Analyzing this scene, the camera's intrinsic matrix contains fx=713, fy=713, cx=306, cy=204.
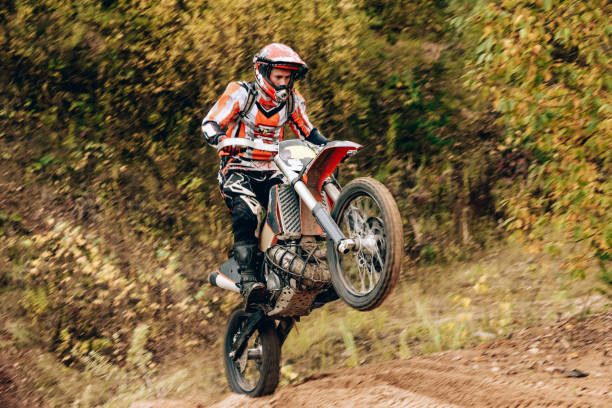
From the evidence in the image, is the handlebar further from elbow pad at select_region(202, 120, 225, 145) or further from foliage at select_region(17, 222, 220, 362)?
foliage at select_region(17, 222, 220, 362)

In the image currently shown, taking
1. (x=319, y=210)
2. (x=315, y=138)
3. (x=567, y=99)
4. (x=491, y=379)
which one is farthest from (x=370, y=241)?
(x=567, y=99)

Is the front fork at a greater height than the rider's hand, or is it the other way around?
the rider's hand

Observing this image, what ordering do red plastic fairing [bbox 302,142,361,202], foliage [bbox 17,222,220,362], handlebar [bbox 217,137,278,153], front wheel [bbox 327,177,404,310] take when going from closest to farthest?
front wheel [bbox 327,177,404,310], red plastic fairing [bbox 302,142,361,202], handlebar [bbox 217,137,278,153], foliage [bbox 17,222,220,362]

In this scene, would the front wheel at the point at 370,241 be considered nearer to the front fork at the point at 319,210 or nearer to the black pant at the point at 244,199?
the front fork at the point at 319,210

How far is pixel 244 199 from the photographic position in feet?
19.3

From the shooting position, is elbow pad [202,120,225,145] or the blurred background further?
the blurred background

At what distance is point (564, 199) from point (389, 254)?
2.47 m

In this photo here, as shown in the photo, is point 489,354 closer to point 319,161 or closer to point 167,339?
point 319,161

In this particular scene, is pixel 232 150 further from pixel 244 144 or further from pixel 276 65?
pixel 276 65

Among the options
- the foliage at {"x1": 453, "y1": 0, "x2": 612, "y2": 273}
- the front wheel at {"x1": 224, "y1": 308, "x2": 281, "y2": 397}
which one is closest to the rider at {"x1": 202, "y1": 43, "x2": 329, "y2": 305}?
the front wheel at {"x1": 224, "y1": 308, "x2": 281, "y2": 397}

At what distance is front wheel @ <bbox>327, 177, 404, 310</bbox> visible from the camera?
470 centimetres

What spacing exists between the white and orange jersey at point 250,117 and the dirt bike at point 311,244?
441mm

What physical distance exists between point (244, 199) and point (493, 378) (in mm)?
2445

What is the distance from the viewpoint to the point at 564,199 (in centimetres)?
638
